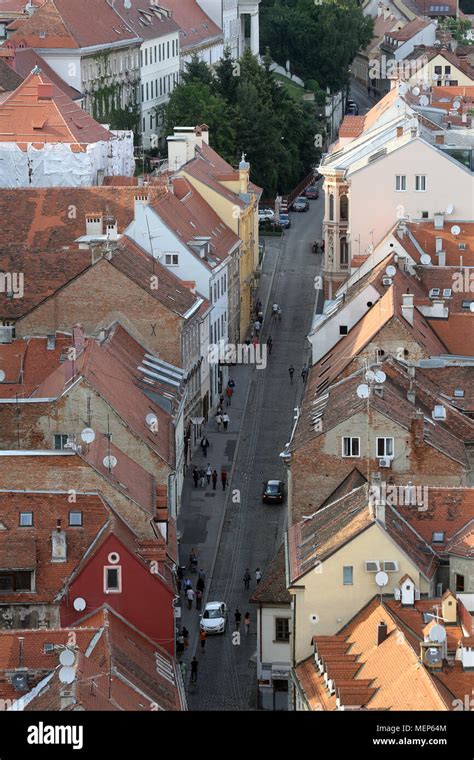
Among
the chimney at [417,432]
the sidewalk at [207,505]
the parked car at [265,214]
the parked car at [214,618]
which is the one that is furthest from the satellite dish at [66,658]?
the parked car at [265,214]

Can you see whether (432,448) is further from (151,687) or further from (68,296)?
(68,296)

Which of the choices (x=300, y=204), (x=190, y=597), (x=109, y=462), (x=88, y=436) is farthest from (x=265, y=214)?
(x=109, y=462)

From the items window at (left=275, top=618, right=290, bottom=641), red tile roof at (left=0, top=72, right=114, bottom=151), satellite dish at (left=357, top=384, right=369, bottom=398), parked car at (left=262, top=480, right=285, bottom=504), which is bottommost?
window at (left=275, top=618, right=290, bottom=641)

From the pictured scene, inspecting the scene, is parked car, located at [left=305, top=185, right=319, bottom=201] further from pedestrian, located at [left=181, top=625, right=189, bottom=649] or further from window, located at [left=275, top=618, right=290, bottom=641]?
window, located at [left=275, top=618, right=290, bottom=641]

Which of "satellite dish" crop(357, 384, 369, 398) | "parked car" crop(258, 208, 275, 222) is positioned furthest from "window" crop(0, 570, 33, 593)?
"parked car" crop(258, 208, 275, 222)

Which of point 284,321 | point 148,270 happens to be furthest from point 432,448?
point 284,321
